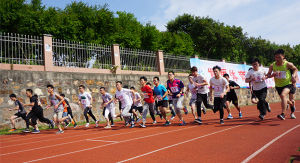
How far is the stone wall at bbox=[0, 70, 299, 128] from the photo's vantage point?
1026cm

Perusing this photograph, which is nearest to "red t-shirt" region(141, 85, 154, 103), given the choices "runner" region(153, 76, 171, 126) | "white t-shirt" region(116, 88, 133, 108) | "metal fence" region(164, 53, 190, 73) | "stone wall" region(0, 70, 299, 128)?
"runner" region(153, 76, 171, 126)

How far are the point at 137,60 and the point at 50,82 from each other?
5.77 meters

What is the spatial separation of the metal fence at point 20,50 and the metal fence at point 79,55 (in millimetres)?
765

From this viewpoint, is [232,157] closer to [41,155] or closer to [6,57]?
[41,155]

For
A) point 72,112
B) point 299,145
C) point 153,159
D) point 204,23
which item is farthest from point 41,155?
point 204,23

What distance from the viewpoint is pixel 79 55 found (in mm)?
12945

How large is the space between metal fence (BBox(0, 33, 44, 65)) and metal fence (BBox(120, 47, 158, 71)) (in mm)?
4830

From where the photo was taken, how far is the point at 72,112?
12172 mm

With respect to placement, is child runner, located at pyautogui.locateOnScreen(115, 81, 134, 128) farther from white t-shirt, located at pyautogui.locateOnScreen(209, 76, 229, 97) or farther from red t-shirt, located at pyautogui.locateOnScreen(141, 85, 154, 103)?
white t-shirt, located at pyautogui.locateOnScreen(209, 76, 229, 97)

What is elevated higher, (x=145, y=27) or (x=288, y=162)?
(x=145, y=27)

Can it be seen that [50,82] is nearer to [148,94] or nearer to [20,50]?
[20,50]

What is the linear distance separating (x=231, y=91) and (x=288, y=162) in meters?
7.26

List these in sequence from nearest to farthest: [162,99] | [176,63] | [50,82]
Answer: [162,99], [50,82], [176,63]

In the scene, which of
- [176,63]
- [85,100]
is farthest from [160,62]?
[85,100]
